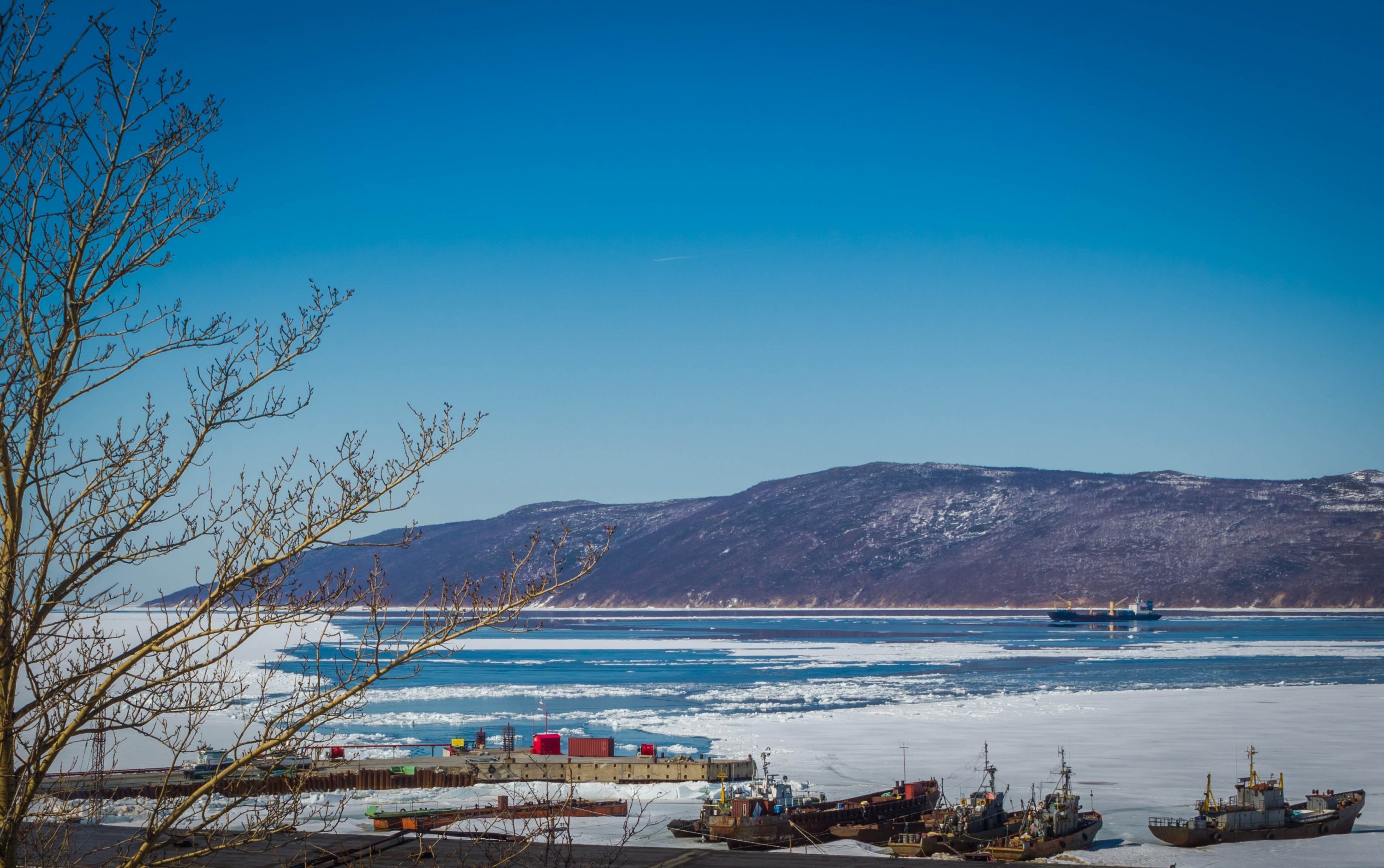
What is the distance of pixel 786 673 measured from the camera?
9000cm

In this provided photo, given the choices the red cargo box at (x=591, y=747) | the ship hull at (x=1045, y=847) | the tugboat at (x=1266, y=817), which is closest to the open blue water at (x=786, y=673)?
the red cargo box at (x=591, y=747)

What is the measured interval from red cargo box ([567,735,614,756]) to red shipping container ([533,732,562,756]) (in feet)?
1.68

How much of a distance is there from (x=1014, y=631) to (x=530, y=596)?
541 ft

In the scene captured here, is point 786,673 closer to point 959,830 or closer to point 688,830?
point 688,830

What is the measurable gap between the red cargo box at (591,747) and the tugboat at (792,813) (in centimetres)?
1013

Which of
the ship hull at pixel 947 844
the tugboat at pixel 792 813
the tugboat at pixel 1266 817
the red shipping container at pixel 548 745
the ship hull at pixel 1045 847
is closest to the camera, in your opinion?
the ship hull at pixel 1045 847

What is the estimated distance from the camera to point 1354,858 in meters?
29.1

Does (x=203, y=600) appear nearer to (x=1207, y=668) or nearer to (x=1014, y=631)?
(x=1207, y=668)

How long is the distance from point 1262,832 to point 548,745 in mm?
25469

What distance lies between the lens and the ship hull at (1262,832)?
30.4 m

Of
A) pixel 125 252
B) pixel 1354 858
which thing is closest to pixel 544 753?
pixel 1354 858

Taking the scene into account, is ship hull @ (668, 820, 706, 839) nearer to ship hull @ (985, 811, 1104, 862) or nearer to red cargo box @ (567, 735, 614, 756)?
ship hull @ (985, 811, 1104, 862)

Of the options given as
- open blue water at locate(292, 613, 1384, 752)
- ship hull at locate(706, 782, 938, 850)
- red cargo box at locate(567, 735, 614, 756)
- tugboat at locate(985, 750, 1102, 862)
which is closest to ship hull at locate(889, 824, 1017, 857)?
tugboat at locate(985, 750, 1102, 862)

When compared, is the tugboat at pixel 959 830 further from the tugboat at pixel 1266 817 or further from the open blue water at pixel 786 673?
the open blue water at pixel 786 673
